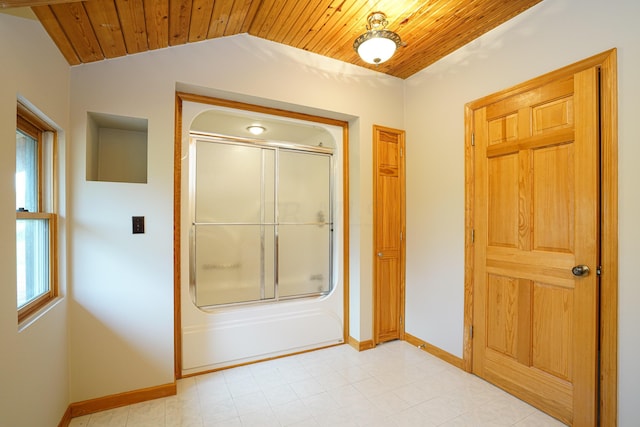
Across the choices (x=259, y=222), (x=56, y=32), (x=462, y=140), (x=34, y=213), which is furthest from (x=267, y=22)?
(x=34, y=213)

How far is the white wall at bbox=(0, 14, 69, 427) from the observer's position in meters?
1.22

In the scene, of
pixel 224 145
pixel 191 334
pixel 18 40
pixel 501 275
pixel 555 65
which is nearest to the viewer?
pixel 18 40

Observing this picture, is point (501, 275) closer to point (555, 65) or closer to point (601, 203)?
point (601, 203)

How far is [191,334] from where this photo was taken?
95.6 inches

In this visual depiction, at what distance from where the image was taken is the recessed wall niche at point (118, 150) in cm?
223

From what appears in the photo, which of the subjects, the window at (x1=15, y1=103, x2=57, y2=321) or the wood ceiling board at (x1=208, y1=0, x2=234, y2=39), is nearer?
the window at (x1=15, y1=103, x2=57, y2=321)

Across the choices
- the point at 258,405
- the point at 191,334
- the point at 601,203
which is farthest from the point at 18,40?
the point at 601,203

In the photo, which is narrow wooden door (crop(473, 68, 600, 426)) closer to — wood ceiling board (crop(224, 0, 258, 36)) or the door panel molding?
the door panel molding

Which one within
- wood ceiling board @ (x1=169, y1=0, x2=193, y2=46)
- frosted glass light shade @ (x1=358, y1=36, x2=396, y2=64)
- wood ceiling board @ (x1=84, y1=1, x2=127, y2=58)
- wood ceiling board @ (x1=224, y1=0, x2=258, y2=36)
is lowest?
wood ceiling board @ (x1=84, y1=1, x2=127, y2=58)

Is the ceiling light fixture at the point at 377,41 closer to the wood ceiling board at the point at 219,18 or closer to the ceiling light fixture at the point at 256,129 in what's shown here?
the wood ceiling board at the point at 219,18

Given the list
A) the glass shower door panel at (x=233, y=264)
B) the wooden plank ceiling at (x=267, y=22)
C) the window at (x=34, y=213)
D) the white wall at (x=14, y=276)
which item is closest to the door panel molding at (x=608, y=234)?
the wooden plank ceiling at (x=267, y=22)

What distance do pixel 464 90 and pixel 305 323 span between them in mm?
2500

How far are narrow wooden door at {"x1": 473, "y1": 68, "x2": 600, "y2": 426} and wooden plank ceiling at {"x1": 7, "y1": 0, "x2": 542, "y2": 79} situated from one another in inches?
25.6

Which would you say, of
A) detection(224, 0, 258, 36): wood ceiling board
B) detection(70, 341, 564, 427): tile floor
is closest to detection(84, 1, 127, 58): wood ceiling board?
detection(224, 0, 258, 36): wood ceiling board
